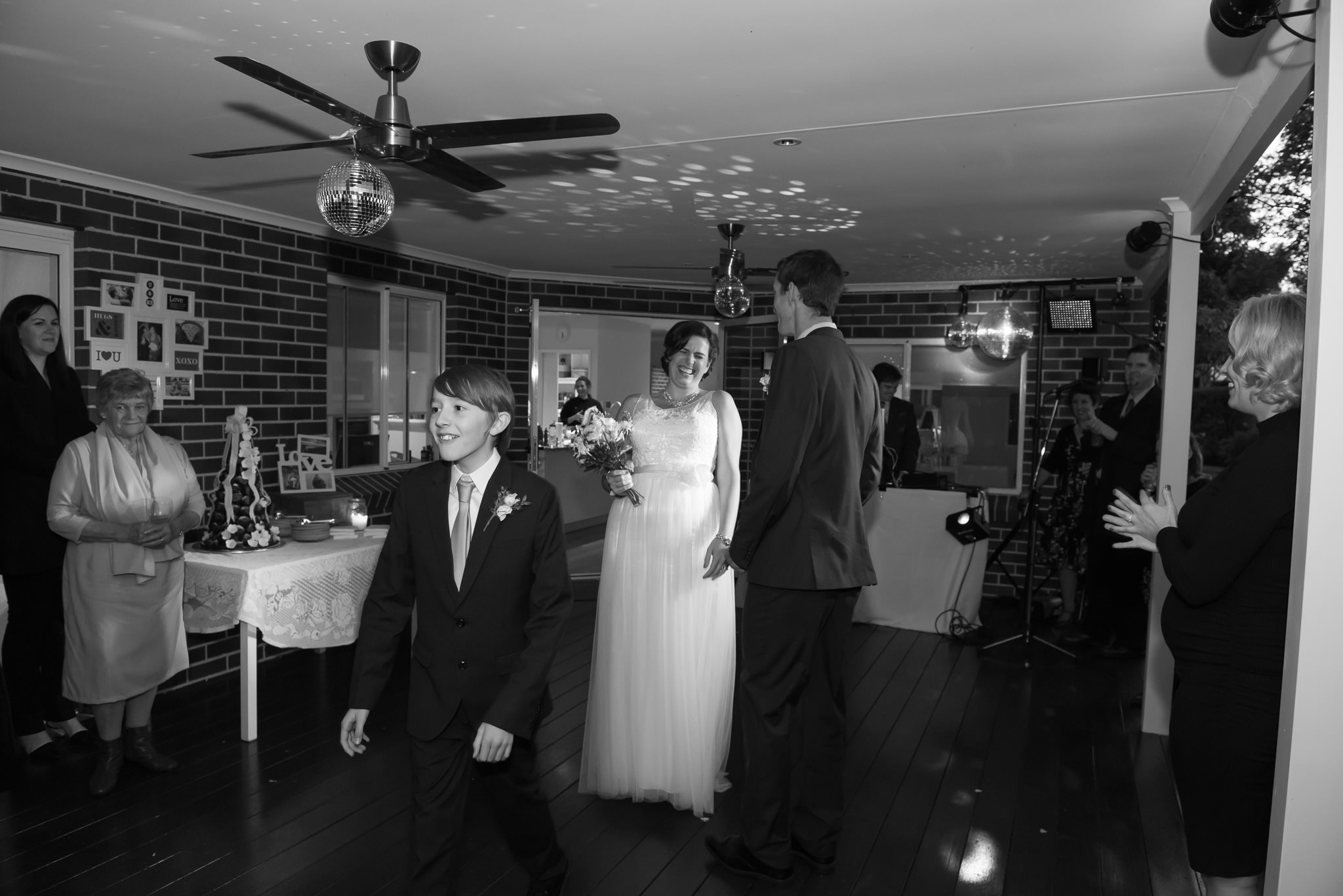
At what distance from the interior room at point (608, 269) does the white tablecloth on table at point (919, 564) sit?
0.02m

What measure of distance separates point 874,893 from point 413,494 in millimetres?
1810

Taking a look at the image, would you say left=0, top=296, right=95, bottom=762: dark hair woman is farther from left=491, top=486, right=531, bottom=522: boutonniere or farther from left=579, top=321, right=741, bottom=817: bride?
left=491, top=486, right=531, bottom=522: boutonniere

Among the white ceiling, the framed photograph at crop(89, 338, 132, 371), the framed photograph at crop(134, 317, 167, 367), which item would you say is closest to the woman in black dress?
the white ceiling

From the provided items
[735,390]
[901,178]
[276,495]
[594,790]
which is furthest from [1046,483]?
[276,495]

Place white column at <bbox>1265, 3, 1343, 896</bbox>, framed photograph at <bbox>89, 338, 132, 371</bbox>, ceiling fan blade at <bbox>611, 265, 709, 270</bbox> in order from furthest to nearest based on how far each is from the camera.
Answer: ceiling fan blade at <bbox>611, 265, 709, 270</bbox> < framed photograph at <bbox>89, 338, 132, 371</bbox> < white column at <bbox>1265, 3, 1343, 896</bbox>

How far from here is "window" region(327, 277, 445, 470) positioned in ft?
19.4

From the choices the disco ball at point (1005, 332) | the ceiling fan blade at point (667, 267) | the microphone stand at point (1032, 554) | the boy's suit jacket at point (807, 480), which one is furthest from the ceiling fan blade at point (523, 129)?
the disco ball at point (1005, 332)

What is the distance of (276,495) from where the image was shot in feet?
17.0

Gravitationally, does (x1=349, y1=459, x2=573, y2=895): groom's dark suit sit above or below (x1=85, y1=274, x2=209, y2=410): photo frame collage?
below

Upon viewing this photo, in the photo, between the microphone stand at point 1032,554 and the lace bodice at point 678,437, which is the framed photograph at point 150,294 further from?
the microphone stand at point 1032,554

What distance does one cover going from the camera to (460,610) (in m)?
2.11

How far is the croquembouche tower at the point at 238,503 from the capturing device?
402 centimetres

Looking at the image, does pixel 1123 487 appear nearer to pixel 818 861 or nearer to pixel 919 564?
pixel 919 564

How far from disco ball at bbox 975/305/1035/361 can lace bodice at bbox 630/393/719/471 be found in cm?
369
